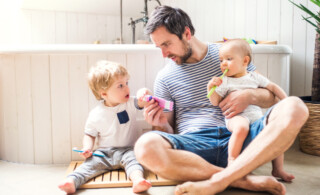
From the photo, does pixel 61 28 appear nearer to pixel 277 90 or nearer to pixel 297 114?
pixel 277 90

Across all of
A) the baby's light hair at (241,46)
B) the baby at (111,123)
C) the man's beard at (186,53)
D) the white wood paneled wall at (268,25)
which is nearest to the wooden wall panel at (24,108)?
the baby at (111,123)

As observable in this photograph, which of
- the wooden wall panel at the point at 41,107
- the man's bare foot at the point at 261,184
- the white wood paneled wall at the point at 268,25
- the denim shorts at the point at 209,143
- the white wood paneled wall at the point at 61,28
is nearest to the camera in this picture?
the man's bare foot at the point at 261,184

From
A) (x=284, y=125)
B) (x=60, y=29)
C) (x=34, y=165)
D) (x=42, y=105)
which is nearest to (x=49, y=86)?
(x=42, y=105)

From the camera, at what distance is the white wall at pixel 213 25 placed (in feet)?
7.22

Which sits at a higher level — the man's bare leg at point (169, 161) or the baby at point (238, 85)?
the baby at point (238, 85)

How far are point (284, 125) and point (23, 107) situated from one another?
1361 millimetres

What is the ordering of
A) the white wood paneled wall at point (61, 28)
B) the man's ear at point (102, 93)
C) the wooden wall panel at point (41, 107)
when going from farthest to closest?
the white wood paneled wall at point (61, 28), the wooden wall panel at point (41, 107), the man's ear at point (102, 93)

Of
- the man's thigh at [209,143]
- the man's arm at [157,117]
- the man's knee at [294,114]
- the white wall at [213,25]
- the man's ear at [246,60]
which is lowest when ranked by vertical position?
the man's thigh at [209,143]

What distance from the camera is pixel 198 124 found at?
1451 mm

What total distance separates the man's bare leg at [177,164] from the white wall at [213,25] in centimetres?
121

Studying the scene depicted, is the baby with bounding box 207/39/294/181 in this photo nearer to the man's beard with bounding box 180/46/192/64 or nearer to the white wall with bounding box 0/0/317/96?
the man's beard with bounding box 180/46/192/64

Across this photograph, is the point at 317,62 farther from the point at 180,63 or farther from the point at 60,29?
the point at 60,29

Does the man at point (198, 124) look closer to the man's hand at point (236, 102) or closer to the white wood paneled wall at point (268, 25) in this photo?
the man's hand at point (236, 102)

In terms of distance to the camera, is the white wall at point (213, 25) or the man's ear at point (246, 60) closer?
the man's ear at point (246, 60)
